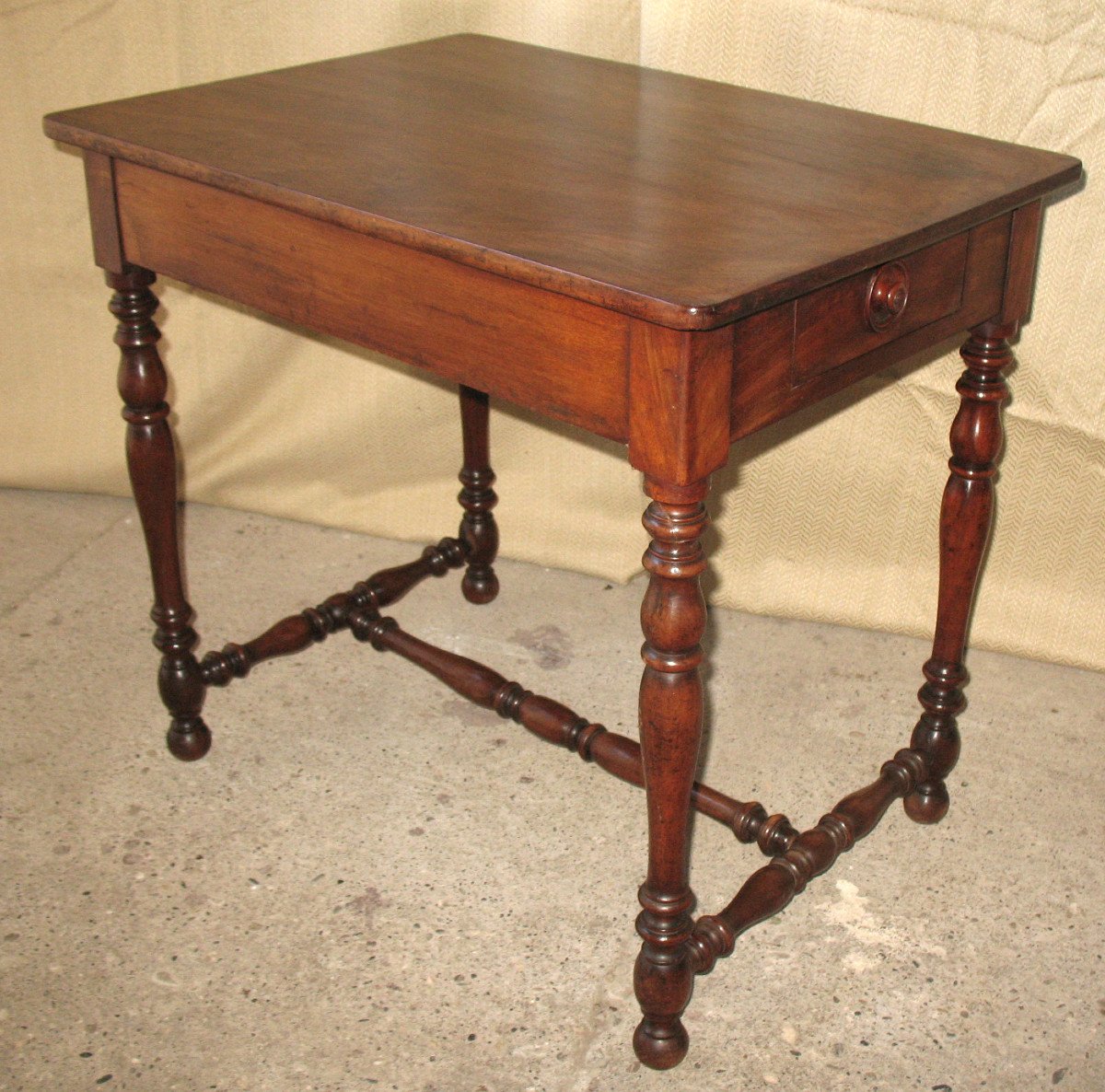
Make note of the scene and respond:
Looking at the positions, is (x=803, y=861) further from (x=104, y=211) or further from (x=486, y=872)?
(x=104, y=211)

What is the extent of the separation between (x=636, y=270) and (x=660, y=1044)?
2.89 ft

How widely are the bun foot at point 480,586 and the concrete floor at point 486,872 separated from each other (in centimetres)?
3

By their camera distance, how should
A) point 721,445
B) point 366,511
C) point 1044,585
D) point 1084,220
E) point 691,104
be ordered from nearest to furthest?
point 721,445
point 691,104
point 1084,220
point 1044,585
point 366,511

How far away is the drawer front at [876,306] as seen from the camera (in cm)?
140

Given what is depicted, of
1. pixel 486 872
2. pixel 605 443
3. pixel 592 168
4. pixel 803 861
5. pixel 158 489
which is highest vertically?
pixel 592 168

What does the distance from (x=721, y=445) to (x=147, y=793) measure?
1.15 meters

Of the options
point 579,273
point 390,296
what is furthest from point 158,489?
point 579,273

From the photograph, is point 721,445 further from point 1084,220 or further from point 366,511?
point 366,511

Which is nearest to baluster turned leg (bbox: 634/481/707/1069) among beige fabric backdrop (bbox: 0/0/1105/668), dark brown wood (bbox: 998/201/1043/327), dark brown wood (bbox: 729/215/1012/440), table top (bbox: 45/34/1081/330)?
dark brown wood (bbox: 729/215/1012/440)

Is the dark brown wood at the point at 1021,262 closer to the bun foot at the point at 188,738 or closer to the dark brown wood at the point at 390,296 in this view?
the dark brown wood at the point at 390,296

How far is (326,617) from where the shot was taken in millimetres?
2287

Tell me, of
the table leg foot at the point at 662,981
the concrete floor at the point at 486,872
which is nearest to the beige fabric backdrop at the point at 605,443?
the concrete floor at the point at 486,872

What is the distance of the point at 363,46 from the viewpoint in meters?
2.42

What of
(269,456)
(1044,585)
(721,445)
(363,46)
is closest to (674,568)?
(721,445)
